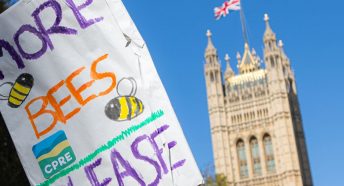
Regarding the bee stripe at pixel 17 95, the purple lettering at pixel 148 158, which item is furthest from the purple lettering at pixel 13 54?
the purple lettering at pixel 148 158

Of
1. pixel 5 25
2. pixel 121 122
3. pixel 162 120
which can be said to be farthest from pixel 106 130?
pixel 5 25

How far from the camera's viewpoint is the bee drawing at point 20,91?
286 cm

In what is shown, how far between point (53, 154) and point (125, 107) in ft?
1.26

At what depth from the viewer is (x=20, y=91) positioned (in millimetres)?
2859

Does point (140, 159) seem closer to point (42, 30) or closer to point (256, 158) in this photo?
point (42, 30)

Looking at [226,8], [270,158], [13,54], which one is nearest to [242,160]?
[270,158]

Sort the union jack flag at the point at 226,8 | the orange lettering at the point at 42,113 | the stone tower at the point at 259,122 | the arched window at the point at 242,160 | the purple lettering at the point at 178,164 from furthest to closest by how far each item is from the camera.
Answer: the arched window at the point at 242,160 < the stone tower at the point at 259,122 < the union jack flag at the point at 226,8 < the orange lettering at the point at 42,113 < the purple lettering at the point at 178,164

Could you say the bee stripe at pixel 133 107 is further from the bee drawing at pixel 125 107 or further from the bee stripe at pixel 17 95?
the bee stripe at pixel 17 95

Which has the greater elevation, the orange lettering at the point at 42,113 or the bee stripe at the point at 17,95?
the bee stripe at the point at 17,95

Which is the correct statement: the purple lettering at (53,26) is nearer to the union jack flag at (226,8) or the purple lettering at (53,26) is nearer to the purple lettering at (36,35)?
the purple lettering at (36,35)

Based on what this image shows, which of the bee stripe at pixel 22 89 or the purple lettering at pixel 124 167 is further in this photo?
the bee stripe at pixel 22 89

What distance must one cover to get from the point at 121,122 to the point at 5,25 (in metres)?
0.70

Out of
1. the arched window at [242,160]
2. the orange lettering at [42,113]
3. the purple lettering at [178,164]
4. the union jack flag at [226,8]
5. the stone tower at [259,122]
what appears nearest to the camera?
the purple lettering at [178,164]

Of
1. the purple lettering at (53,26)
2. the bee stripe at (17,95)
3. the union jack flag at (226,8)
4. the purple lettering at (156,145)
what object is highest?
the union jack flag at (226,8)
